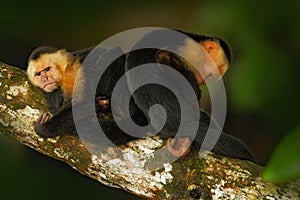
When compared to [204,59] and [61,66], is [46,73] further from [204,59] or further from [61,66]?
[204,59]

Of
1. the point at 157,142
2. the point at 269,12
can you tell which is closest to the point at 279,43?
the point at 269,12

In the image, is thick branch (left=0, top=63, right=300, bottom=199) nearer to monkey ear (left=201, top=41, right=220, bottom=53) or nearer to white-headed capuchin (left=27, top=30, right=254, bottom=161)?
white-headed capuchin (left=27, top=30, right=254, bottom=161)

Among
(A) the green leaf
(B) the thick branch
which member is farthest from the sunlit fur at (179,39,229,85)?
(A) the green leaf

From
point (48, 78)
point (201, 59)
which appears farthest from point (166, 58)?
point (48, 78)

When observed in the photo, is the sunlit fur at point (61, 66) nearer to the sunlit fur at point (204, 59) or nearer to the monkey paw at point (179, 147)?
the sunlit fur at point (204, 59)

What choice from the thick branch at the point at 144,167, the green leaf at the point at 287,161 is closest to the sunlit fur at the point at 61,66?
the thick branch at the point at 144,167

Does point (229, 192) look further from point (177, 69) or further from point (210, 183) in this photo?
point (177, 69)
